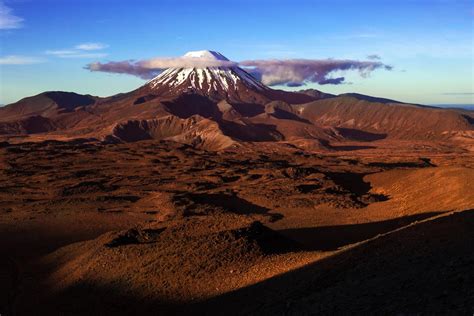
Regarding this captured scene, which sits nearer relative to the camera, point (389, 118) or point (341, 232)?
point (341, 232)

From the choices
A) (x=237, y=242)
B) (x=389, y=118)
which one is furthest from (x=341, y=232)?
(x=389, y=118)

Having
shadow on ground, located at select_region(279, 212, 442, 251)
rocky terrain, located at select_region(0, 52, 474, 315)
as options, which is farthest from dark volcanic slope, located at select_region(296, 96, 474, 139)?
shadow on ground, located at select_region(279, 212, 442, 251)

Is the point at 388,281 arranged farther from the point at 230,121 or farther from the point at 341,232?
the point at 230,121

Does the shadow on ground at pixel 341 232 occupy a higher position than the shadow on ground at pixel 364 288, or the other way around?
the shadow on ground at pixel 364 288

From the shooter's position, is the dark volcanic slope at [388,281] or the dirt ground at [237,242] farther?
the dirt ground at [237,242]

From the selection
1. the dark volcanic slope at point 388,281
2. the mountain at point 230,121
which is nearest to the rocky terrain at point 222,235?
the dark volcanic slope at point 388,281

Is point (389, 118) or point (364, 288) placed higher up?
point (389, 118)

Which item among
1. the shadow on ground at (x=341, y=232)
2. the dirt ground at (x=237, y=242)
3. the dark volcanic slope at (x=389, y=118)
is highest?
the dark volcanic slope at (x=389, y=118)

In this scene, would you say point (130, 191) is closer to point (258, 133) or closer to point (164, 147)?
point (164, 147)

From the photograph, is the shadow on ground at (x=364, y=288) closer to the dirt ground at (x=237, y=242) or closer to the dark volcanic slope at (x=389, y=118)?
the dirt ground at (x=237, y=242)
